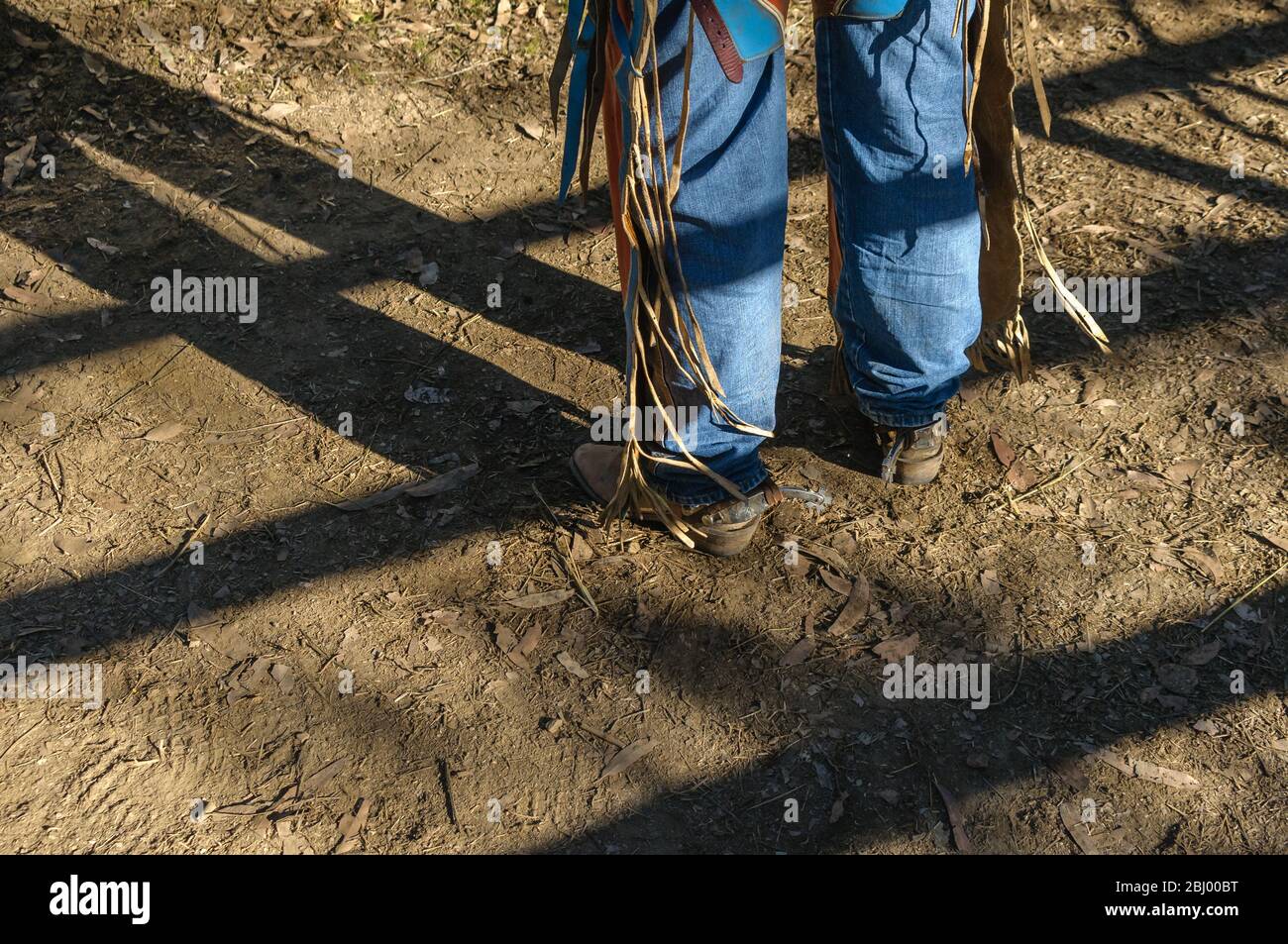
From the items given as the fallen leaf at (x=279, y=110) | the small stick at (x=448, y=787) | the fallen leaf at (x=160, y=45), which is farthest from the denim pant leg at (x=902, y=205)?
the fallen leaf at (x=160, y=45)

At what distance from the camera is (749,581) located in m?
2.99

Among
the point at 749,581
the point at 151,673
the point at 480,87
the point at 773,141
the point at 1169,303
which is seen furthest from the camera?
the point at 480,87

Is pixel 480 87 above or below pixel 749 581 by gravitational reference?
above

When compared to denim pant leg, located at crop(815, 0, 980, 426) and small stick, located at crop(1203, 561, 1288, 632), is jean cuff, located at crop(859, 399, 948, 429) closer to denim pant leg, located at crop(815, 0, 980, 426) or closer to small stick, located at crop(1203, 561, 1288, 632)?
denim pant leg, located at crop(815, 0, 980, 426)

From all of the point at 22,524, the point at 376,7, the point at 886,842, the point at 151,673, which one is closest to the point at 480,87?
the point at 376,7

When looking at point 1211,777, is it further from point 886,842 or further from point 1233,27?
point 1233,27

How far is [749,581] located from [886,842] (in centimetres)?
77

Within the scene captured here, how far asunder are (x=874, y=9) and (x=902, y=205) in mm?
462

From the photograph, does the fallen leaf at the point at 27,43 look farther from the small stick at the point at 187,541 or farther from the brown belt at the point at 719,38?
the brown belt at the point at 719,38

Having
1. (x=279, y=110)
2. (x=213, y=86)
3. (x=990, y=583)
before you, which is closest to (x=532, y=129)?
(x=279, y=110)

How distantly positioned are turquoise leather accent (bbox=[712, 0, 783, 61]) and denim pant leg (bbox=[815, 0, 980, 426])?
0.84 feet

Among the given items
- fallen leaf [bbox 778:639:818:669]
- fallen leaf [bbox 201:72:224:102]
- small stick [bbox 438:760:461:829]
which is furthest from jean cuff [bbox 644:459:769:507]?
fallen leaf [bbox 201:72:224:102]

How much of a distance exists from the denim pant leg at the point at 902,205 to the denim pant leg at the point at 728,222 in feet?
0.68

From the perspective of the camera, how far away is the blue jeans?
7.77ft
